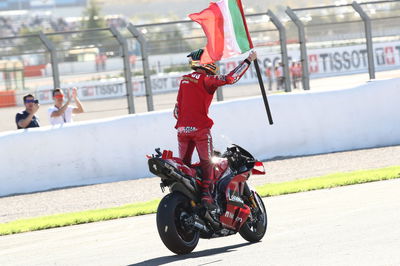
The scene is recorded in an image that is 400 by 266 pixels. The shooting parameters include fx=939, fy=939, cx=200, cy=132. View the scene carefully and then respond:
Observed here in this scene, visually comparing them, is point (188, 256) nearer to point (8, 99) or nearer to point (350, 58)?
point (8, 99)

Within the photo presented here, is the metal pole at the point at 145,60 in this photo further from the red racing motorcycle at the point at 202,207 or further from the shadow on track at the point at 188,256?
the shadow on track at the point at 188,256

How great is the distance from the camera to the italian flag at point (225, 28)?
9.56 m

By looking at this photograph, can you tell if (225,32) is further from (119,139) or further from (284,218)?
(119,139)

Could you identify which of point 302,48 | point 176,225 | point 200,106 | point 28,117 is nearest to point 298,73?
point 302,48

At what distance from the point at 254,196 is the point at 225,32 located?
1826mm

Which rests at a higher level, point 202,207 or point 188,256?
point 202,207

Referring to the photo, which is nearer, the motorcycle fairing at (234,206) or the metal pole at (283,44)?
the motorcycle fairing at (234,206)

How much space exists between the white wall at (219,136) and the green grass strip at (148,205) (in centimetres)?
235

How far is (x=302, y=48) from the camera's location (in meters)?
18.7

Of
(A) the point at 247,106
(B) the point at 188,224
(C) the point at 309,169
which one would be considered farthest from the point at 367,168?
(B) the point at 188,224

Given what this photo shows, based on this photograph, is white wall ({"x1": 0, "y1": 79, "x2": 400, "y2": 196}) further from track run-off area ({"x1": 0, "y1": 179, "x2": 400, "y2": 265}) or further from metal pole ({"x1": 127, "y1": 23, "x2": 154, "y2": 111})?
track run-off area ({"x1": 0, "y1": 179, "x2": 400, "y2": 265})

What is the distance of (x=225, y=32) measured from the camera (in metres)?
9.66

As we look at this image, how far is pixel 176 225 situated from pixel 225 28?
2.55 meters

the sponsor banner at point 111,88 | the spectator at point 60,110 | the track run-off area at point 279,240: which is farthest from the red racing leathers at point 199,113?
the sponsor banner at point 111,88
